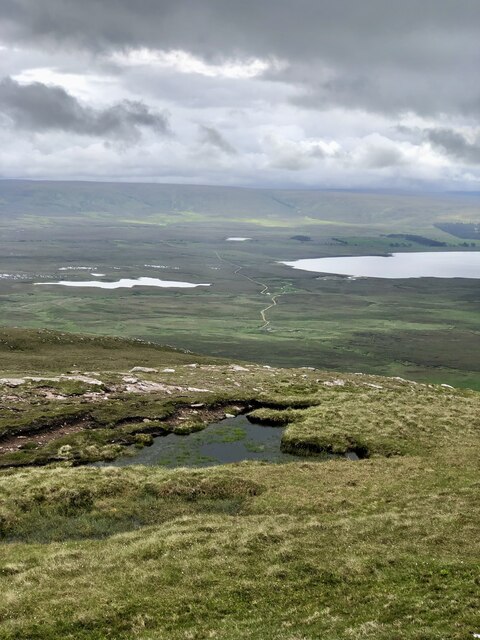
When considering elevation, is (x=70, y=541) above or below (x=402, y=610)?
below

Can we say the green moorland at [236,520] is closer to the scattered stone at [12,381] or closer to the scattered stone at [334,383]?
the scattered stone at [12,381]

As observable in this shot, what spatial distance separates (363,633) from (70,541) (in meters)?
18.0

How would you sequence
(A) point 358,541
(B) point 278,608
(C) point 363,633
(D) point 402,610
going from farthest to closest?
(A) point 358,541 < (B) point 278,608 < (D) point 402,610 < (C) point 363,633

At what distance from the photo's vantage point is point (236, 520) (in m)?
33.1

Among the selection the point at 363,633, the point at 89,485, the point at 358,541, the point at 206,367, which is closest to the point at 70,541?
the point at 89,485

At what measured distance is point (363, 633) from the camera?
19578 mm

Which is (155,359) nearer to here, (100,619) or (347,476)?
(347,476)

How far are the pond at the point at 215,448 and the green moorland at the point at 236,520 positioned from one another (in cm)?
152

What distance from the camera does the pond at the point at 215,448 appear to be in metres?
44.6

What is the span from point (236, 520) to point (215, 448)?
1475 cm

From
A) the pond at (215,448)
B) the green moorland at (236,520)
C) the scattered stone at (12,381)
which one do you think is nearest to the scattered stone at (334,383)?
the green moorland at (236,520)

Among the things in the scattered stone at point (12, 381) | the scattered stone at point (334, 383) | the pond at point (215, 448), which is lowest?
the pond at point (215, 448)

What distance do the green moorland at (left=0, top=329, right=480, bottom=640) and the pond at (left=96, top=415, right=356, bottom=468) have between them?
4.98ft

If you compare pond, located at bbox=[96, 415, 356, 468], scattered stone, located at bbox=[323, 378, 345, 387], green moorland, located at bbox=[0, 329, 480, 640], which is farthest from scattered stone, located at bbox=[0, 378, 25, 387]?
scattered stone, located at bbox=[323, 378, 345, 387]
